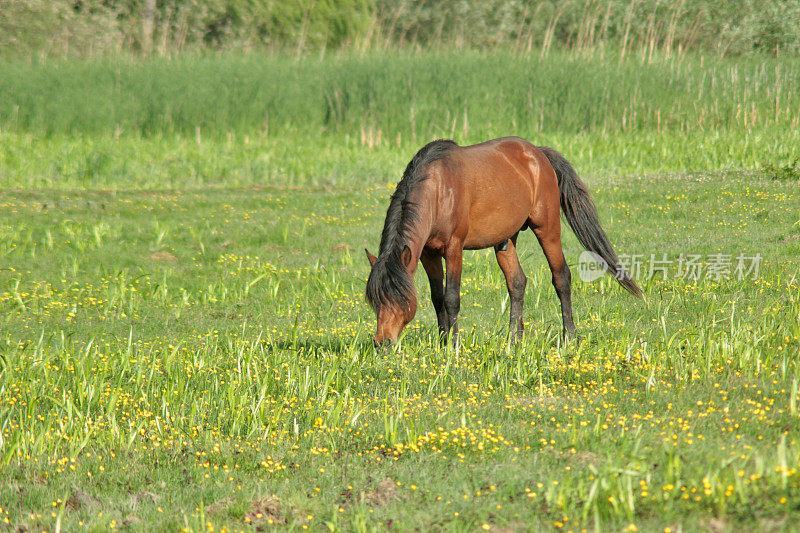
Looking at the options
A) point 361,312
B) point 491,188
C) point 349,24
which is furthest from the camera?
point 349,24

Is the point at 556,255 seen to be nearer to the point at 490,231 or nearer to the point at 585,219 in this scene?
the point at 585,219

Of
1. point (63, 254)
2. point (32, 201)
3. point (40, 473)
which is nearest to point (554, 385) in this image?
point (40, 473)

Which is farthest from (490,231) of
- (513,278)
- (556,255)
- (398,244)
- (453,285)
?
(398,244)

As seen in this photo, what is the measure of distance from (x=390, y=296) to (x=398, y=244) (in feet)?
1.46

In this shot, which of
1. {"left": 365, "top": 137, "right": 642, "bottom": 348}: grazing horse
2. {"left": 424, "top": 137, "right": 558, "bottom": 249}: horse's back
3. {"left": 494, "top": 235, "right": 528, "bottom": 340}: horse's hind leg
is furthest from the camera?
{"left": 494, "top": 235, "right": 528, "bottom": 340}: horse's hind leg

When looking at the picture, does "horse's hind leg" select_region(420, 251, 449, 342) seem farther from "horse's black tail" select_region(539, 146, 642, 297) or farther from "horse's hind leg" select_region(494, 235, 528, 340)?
"horse's black tail" select_region(539, 146, 642, 297)

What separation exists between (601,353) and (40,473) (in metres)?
→ 4.12

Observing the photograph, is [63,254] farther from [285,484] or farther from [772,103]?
[772,103]

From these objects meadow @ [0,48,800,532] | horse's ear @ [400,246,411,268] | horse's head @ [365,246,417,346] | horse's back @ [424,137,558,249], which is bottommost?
meadow @ [0,48,800,532]

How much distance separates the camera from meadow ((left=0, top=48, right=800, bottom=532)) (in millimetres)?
4316

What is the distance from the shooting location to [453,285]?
274 inches

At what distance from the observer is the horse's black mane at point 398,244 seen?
5863 millimetres

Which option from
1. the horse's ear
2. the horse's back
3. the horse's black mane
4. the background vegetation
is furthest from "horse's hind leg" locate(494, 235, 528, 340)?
the background vegetation

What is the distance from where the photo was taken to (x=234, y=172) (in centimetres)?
1641
